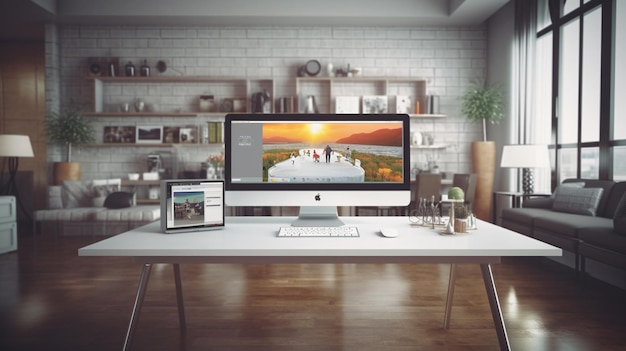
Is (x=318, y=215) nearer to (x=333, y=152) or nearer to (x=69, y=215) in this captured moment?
(x=333, y=152)

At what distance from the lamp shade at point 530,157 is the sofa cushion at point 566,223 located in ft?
2.37

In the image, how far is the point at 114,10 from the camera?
17.6 feet

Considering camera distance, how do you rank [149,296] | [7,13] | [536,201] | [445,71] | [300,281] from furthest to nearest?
[445,71]
[7,13]
[536,201]
[300,281]
[149,296]

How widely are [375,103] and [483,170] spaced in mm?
1664

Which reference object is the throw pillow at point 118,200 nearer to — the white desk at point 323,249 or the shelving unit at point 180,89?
the shelving unit at point 180,89

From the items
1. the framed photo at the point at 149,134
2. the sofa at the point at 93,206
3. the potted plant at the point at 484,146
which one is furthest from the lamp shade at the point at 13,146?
the potted plant at the point at 484,146

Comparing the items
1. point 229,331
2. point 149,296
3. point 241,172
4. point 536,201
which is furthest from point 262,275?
point 536,201

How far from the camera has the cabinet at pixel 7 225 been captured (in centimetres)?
423

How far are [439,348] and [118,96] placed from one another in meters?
5.46

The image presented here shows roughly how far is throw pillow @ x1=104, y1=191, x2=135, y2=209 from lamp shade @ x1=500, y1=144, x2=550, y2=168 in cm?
425

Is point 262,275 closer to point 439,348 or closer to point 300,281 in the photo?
point 300,281

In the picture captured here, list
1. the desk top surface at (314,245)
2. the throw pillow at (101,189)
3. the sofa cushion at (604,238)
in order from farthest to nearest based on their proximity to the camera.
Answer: the throw pillow at (101,189), the sofa cushion at (604,238), the desk top surface at (314,245)

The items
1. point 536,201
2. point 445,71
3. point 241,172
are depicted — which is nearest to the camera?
point 241,172

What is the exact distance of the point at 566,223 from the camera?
3230 mm
